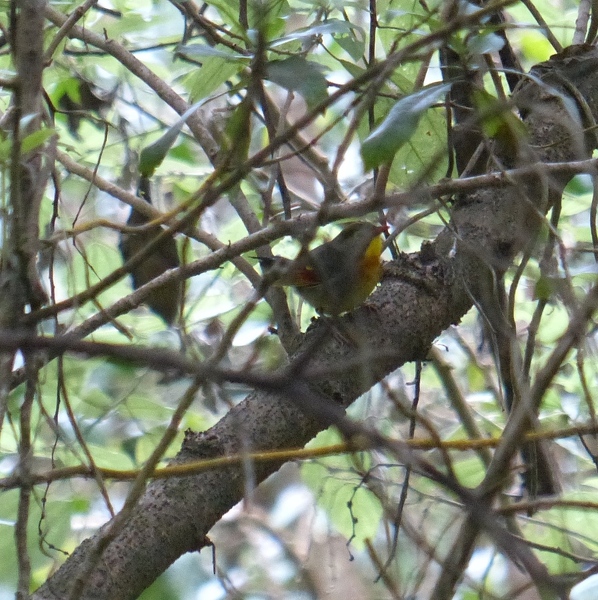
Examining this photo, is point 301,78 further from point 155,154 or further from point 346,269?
point 346,269

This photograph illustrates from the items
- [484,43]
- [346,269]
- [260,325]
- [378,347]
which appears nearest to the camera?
[484,43]

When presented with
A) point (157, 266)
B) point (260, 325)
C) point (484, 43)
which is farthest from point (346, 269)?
point (484, 43)

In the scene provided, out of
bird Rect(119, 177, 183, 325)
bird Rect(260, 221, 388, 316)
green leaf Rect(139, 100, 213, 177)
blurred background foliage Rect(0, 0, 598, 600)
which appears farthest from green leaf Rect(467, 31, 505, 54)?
bird Rect(119, 177, 183, 325)

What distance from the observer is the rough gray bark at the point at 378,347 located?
4.28 ft

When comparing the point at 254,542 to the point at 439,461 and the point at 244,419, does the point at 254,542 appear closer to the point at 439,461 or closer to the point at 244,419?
the point at 439,461

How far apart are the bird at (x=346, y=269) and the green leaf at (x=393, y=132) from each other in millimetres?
757

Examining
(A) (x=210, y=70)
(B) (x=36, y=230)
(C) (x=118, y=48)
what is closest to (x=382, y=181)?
(A) (x=210, y=70)

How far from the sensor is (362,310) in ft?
5.33

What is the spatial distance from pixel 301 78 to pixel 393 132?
0.53 feet

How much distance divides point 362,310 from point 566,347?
2.45 ft

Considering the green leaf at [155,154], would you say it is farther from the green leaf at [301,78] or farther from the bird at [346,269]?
the bird at [346,269]

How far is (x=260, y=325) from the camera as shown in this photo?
2387 millimetres

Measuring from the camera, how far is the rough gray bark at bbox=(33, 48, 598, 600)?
1.31 metres

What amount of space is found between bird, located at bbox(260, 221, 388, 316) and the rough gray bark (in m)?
0.29
